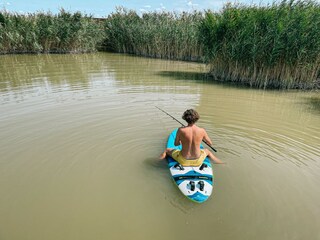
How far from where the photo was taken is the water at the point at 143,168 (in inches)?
131

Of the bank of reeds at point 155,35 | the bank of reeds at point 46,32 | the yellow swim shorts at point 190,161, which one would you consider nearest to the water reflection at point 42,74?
the bank of reeds at point 46,32

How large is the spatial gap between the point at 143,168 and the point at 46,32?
726 inches

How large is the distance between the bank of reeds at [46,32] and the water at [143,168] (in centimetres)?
1168

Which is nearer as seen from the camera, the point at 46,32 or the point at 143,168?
the point at 143,168

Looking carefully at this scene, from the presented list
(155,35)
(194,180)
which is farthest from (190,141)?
(155,35)

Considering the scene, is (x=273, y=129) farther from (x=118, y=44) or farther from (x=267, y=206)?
(x=118, y=44)

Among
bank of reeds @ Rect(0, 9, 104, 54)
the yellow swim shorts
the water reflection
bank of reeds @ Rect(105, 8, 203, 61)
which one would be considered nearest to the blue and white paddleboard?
the yellow swim shorts

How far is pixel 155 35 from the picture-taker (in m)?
18.5

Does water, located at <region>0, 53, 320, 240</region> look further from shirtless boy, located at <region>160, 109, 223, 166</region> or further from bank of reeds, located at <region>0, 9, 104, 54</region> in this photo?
bank of reeds, located at <region>0, 9, 104, 54</region>

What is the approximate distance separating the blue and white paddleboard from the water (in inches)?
5.0

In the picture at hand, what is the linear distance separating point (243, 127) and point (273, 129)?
0.73 m

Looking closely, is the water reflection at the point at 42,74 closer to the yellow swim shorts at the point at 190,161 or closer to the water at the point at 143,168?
the water at the point at 143,168

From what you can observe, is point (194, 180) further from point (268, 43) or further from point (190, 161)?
point (268, 43)

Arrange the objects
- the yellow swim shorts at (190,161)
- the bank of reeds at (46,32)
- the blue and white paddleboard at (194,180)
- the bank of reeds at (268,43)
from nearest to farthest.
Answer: the blue and white paddleboard at (194,180)
the yellow swim shorts at (190,161)
the bank of reeds at (268,43)
the bank of reeds at (46,32)
